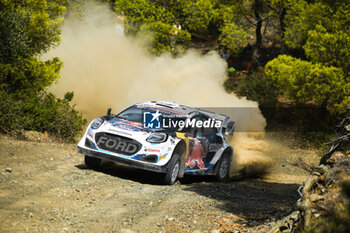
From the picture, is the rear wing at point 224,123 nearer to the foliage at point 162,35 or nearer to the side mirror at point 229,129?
the side mirror at point 229,129

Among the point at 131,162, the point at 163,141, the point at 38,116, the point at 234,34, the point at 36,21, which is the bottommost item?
the point at 38,116

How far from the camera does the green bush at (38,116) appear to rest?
48.1 feet

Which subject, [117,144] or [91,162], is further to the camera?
[91,162]

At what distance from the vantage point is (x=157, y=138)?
1022 centimetres

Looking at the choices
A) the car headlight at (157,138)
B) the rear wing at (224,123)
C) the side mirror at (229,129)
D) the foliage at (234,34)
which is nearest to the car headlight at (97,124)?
the car headlight at (157,138)

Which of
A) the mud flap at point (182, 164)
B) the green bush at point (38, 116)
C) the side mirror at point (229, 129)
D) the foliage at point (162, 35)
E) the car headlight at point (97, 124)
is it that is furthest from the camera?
the foliage at point (162, 35)

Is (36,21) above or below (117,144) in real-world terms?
above

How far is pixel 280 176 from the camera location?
15969 millimetres

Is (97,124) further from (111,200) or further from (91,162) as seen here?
(111,200)

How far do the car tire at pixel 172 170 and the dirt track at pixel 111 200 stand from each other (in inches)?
8.5

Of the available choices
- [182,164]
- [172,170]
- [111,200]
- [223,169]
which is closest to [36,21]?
[223,169]

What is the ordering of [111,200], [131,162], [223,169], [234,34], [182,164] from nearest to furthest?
[111,200]
[131,162]
[182,164]
[223,169]
[234,34]

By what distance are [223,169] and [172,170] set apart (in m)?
2.72

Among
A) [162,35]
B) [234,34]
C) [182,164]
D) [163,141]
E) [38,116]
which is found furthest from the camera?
[162,35]
